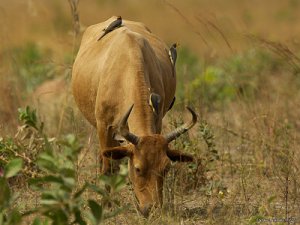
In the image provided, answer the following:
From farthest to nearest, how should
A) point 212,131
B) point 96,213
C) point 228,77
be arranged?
point 228,77 < point 212,131 < point 96,213

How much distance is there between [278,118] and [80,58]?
8.32ft

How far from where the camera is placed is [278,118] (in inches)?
381

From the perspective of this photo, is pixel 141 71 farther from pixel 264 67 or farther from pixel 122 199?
pixel 264 67

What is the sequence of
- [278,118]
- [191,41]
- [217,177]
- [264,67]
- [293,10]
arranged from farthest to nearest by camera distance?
[293,10]
[191,41]
[264,67]
[278,118]
[217,177]

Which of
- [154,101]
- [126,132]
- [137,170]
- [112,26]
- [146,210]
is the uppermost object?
[112,26]

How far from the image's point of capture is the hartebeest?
671cm

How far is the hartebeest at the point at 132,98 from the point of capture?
6.71 meters

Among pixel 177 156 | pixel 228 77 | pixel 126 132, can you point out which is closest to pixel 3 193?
pixel 126 132

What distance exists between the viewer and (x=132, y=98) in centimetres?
733

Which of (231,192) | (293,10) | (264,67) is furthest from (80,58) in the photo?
(293,10)

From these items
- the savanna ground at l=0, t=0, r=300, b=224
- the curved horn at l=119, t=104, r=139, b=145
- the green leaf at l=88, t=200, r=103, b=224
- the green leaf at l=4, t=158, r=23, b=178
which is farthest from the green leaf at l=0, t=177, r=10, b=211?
the curved horn at l=119, t=104, r=139, b=145

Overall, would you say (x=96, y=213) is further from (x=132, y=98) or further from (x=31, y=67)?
(x=31, y=67)

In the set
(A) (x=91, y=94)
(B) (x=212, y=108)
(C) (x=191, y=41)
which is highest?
(A) (x=91, y=94)

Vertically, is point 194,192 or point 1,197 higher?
point 1,197
